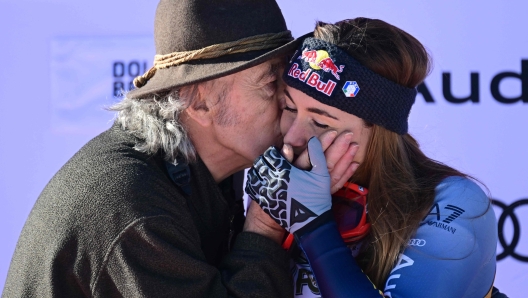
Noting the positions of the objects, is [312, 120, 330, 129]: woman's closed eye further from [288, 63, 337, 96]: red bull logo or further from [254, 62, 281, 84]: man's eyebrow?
[254, 62, 281, 84]: man's eyebrow

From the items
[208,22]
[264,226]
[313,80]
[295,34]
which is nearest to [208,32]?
[208,22]

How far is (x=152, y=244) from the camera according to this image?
1612 mm

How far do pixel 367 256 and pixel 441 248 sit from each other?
267mm

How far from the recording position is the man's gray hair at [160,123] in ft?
6.11

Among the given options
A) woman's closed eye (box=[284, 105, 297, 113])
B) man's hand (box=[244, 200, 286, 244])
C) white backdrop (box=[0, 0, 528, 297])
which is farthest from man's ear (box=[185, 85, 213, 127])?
white backdrop (box=[0, 0, 528, 297])

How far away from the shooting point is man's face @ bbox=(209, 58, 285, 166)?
6.51 ft

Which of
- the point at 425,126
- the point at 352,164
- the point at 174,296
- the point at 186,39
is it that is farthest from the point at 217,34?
the point at 425,126

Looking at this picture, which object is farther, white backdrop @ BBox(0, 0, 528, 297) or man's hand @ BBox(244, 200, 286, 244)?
white backdrop @ BBox(0, 0, 528, 297)

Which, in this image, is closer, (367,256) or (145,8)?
(367,256)

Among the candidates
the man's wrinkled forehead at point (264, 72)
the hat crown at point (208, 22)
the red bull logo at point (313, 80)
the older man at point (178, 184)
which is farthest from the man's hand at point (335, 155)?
the hat crown at point (208, 22)

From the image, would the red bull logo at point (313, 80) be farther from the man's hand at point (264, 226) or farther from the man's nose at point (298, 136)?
the man's hand at point (264, 226)

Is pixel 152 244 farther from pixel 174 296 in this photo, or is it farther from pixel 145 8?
pixel 145 8

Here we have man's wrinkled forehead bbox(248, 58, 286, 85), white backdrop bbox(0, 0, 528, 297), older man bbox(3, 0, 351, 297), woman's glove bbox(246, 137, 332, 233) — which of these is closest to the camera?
older man bbox(3, 0, 351, 297)

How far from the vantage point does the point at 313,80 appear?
181 cm
